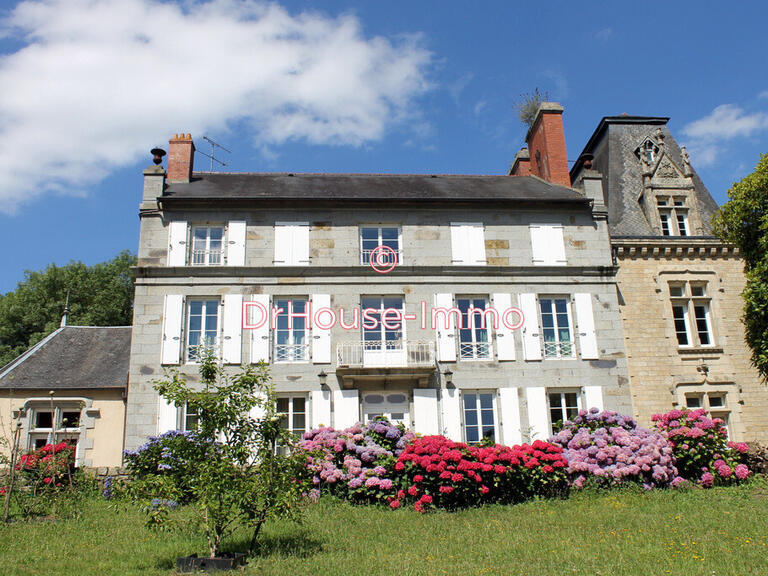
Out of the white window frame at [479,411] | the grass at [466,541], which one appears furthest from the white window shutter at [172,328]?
the white window frame at [479,411]

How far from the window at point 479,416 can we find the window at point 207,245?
6.97 meters

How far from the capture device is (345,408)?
14.3m

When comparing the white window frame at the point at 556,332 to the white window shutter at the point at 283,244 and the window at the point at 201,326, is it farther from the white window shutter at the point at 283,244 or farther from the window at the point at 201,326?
the window at the point at 201,326

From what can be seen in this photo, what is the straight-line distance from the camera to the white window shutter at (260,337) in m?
14.6

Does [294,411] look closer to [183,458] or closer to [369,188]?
[369,188]

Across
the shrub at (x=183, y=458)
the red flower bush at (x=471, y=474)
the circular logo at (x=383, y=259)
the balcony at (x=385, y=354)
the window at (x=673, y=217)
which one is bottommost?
→ the red flower bush at (x=471, y=474)

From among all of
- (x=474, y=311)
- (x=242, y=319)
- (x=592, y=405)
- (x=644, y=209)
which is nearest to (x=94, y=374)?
(x=242, y=319)

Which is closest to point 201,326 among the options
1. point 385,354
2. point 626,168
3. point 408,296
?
point 385,354

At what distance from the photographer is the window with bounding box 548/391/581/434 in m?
15.0

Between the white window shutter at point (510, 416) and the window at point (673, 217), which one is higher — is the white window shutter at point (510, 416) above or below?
below

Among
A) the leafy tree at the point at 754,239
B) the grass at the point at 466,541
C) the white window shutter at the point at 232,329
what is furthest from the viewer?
the white window shutter at the point at 232,329

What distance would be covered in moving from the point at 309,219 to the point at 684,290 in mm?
10301

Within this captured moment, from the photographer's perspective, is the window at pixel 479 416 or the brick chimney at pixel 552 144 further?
the brick chimney at pixel 552 144

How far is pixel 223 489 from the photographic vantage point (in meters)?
7.12
